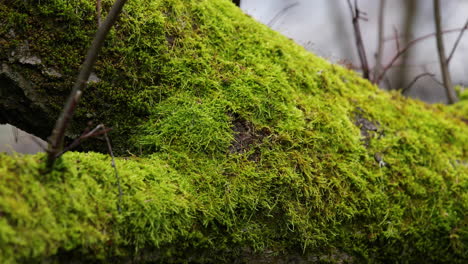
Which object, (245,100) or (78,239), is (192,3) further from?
(78,239)

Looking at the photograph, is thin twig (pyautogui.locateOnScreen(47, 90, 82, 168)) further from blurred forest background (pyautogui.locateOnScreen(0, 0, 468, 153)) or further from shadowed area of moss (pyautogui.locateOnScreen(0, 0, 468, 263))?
blurred forest background (pyautogui.locateOnScreen(0, 0, 468, 153))

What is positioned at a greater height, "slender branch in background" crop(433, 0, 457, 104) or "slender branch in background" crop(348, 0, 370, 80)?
"slender branch in background" crop(433, 0, 457, 104)

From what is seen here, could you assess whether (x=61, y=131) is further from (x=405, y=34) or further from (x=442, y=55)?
(x=405, y=34)

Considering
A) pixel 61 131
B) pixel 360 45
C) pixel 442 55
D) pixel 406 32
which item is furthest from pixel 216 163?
pixel 406 32

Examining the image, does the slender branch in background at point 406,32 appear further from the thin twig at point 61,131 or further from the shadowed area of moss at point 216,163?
the thin twig at point 61,131

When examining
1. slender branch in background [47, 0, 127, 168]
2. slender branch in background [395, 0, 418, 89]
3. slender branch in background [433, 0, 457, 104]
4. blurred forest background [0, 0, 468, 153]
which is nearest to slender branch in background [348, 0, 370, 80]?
slender branch in background [433, 0, 457, 104]

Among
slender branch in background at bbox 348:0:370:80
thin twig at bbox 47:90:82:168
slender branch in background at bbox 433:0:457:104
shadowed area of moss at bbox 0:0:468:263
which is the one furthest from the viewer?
slender branch in background at bbox 433:0:457:104

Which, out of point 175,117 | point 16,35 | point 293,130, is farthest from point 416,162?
point 16,35
